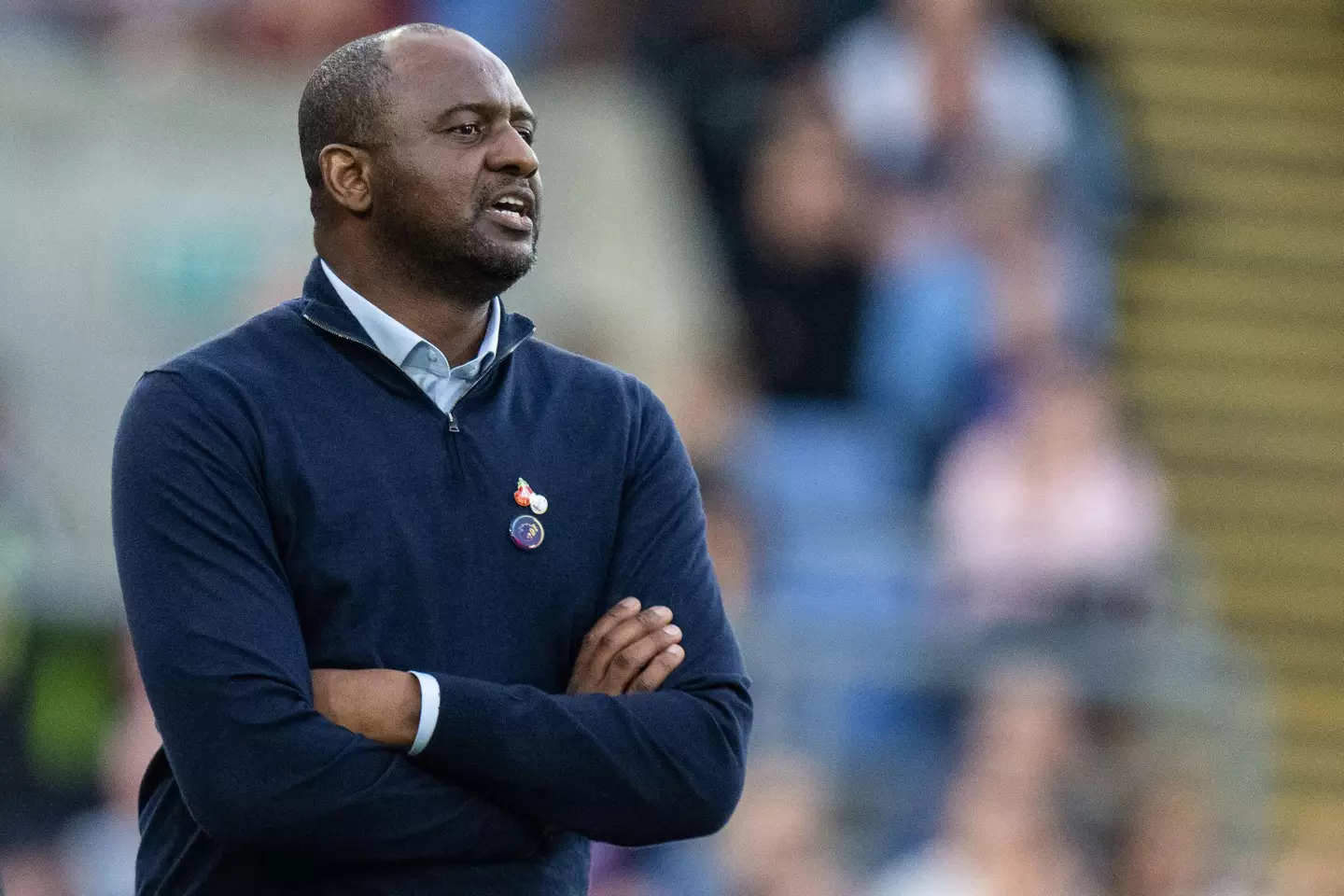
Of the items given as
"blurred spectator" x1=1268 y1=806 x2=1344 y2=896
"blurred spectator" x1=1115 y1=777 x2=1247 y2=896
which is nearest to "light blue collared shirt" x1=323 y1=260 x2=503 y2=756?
"blurred spectator" x1=1115 y1=777 x2=1247 y2=896

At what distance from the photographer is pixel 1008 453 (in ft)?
26.4

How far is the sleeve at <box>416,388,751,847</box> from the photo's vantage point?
2645mm

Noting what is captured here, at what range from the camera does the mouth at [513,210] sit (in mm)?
2754

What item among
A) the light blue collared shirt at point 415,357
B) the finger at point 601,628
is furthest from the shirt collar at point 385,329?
the finger at point 601,628

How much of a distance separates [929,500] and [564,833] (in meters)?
5.41

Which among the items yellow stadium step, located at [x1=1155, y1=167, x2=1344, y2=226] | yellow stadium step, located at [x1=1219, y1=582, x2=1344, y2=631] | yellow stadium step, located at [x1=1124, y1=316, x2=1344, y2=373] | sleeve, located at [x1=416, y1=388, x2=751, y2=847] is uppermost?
yellow stadium step, located at [x1=1155, y1=167, x2=1344, y2=226]

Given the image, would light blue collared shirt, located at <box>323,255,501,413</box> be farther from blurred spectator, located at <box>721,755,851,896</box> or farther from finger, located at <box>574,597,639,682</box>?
blurred spectator, located at <box>721,755,851,896</box>

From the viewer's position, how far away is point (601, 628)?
2793 millimetres

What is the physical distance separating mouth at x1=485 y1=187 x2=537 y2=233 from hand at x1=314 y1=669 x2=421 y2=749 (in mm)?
553

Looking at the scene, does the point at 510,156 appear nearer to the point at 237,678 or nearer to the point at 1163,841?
the point at 237,678

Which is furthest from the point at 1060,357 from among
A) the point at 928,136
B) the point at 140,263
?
the point at 140,263

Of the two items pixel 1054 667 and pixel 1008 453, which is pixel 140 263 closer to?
pixel 1008 453

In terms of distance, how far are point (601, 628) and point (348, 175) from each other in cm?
63

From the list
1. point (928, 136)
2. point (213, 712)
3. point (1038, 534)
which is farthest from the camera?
point (928, 136)
